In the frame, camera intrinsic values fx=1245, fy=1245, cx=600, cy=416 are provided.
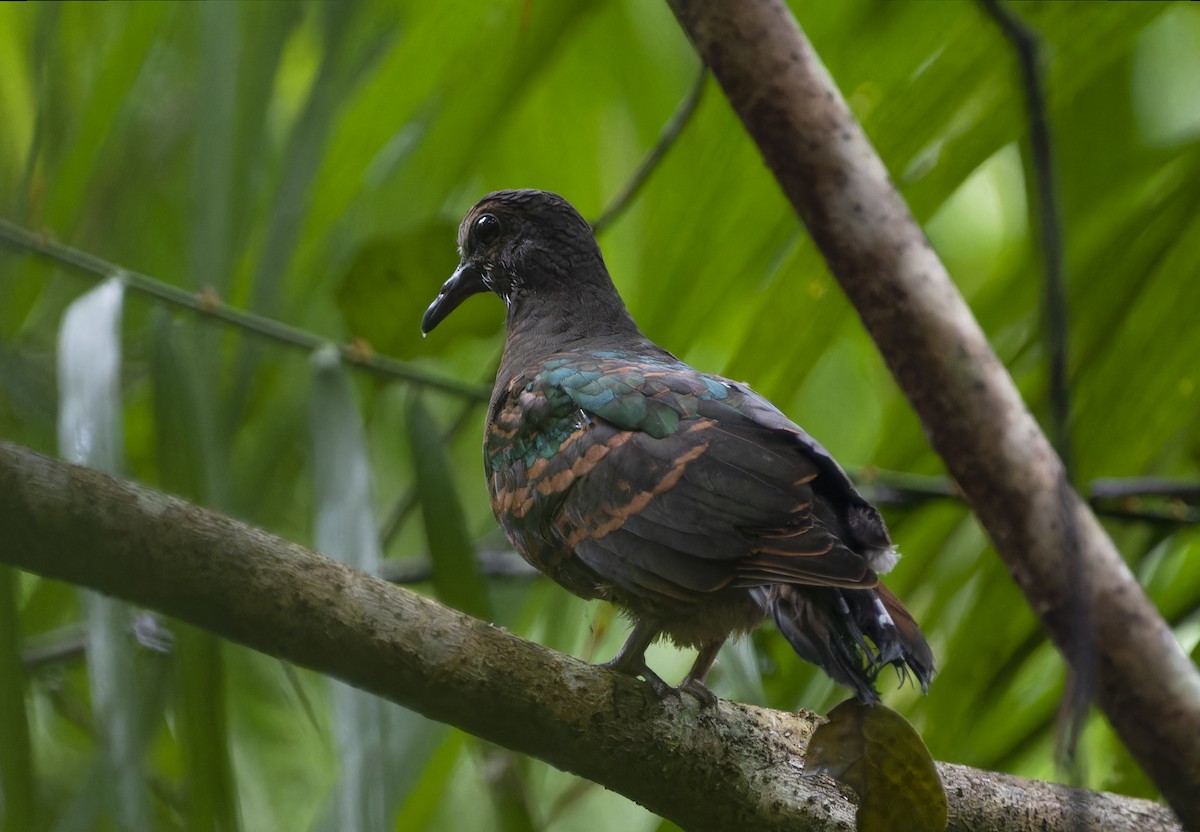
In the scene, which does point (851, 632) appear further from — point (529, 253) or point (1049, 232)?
point (529, 253)

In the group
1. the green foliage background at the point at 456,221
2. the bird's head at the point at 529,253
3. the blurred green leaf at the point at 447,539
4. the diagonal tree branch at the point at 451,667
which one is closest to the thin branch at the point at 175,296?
the green foliage background at the point at 456,221

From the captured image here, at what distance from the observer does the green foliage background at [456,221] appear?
2492mm

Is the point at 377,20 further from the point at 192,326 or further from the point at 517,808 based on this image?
the point at 517,808

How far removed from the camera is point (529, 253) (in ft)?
11.2

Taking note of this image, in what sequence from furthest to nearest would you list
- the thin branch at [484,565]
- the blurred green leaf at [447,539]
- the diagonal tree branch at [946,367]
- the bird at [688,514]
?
the thin branch at [484,565]
the blurred green leaf at [447,539]
the bird at [688,514]
the diagonal tree branch at [946,367]

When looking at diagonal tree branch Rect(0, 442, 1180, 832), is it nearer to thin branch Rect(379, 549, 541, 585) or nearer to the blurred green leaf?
the blurred green leaf

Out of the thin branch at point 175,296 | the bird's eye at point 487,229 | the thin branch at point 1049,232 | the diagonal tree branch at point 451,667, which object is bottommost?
the diagonal tree branch at point 451,667

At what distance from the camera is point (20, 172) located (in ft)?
8.21

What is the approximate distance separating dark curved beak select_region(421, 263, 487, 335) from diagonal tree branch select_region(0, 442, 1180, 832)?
4.11ft

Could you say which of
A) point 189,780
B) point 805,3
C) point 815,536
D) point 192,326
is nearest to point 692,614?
point 815,536

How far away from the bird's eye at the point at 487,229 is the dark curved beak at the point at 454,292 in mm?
89

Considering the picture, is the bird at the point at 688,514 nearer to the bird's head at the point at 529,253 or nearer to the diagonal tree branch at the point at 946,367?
the diagonal tree branch at the point at 946,367

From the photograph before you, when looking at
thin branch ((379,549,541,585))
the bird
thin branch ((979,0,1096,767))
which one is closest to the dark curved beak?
the bird

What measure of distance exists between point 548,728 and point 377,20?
1.82 metres
